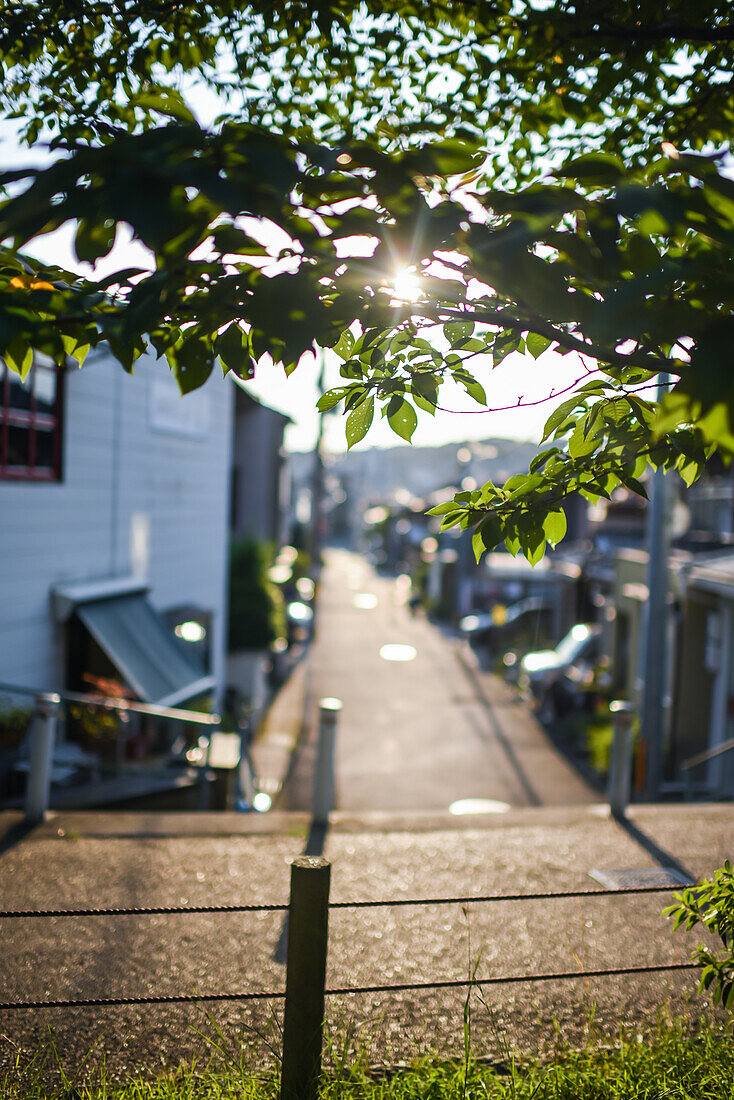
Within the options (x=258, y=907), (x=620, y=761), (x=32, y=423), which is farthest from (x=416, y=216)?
(x=32, y=423)

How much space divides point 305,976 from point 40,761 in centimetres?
419

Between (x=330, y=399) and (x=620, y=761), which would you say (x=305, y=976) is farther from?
(x=620, y=761)

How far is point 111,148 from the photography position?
1729 millimetres

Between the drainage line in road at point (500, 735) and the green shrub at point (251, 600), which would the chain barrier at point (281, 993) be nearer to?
the drainage line in road at point (500, 735)

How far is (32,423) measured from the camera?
9.81 metres

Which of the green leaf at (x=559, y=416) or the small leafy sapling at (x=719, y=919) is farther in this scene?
the small leafy sapling at (x=719, y=919)

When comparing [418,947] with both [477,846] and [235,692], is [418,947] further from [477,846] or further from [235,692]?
[235,692]

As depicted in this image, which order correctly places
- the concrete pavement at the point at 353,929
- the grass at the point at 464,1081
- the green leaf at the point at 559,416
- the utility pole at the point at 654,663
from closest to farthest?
1. the green leaf at the point at 559,416
2. the grass at the point at 464,1081
3. the concrete pavement at the point at 353,929
4. the utility pole at the point at 654,663

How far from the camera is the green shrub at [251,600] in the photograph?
68.8 feet

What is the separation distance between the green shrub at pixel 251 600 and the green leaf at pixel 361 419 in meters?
18.5

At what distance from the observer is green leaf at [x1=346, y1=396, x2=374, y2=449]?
2.65 m

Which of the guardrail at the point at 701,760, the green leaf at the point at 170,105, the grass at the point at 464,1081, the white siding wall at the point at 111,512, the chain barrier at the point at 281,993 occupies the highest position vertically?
the green leaf at the point at 170,105

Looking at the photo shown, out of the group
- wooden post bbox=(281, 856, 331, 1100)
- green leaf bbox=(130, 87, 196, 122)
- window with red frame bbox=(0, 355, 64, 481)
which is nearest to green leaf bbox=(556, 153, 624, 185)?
→ green leaf bbox=(130, 87, 196, 122)

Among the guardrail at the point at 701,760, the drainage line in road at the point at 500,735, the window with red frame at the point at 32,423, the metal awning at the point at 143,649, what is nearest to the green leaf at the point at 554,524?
the window with red frame at the point at 32,423
